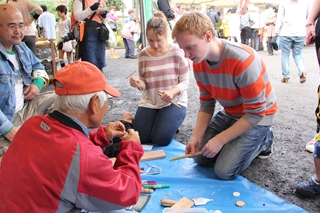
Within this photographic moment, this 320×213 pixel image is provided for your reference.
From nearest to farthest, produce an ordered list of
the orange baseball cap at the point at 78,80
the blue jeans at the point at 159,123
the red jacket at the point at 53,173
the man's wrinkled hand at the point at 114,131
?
1. the red jacket at the point at 53,173
2. the orange baseball cap at the point at 78,80
3. the man's wrinkled hand at the point at 114,131
4. the blue jeans at the point at 159,123

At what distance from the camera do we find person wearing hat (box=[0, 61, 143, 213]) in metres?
1.02

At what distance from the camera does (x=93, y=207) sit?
43.8 inches

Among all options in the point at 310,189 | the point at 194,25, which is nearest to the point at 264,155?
the point at 310,189

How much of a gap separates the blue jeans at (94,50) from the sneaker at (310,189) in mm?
2833

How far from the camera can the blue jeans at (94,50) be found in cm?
368

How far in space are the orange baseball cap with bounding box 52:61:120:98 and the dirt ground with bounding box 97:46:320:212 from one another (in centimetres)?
141

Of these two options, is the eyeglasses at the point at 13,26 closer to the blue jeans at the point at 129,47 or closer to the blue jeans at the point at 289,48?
the blue jeans at the point at 289,48

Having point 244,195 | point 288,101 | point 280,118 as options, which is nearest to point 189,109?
point 280,118

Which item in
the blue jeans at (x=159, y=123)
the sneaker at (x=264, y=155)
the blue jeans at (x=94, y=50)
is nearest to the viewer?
the sneaker at (x=264, y=155)

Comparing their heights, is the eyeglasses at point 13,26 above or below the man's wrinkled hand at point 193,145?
above

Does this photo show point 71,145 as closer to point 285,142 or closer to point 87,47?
point 285,142

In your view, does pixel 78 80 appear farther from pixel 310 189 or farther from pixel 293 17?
pixel 293 17

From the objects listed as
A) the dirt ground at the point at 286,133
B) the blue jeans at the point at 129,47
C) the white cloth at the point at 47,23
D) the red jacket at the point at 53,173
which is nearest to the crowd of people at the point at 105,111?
the red jacket at the point at 53,173

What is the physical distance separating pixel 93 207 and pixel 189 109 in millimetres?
2796
